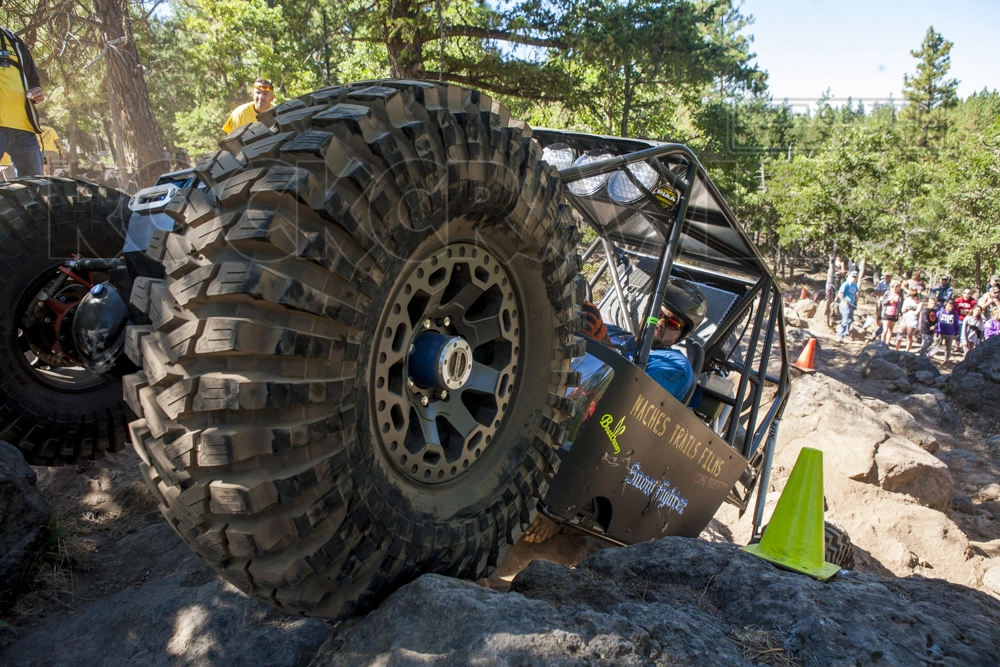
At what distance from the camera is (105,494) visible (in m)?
3.90

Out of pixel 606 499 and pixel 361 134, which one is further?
pixel 606 499

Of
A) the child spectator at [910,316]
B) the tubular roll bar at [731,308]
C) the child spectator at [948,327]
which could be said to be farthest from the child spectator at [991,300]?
the tubular roll bar at [731,308]

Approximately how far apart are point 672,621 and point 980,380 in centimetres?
1450

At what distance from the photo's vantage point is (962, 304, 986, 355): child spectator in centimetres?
1884

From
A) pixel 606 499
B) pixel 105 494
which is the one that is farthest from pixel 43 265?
pixel 606 499

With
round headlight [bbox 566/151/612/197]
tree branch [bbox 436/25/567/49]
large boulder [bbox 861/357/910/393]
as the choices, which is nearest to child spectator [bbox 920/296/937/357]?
large boulder [bbox 861/357/910/393]

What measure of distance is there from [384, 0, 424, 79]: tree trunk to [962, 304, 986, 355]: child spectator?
16159 millimetres

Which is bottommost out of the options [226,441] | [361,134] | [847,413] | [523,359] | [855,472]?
[855,472]

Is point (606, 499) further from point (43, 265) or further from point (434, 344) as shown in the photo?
point (43, 265)

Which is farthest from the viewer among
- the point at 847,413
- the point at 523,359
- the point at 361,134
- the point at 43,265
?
the point at 847,413

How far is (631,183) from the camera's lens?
4.07m

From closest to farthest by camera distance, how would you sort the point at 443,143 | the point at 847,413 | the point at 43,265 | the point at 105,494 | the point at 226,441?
the point at 226,441
the point at 443,143
the point at 43,265
the point at 105,494
the point at 847,413

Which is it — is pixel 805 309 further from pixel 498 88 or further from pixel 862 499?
pixel 862 499

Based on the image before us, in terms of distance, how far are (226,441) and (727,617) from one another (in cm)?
179
